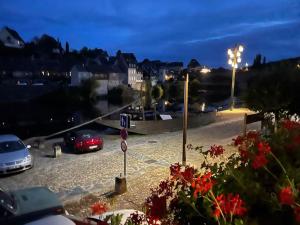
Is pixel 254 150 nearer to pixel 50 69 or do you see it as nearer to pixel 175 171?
pixel 175 171

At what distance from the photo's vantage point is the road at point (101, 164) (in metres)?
12.5

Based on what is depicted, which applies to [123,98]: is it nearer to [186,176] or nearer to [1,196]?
[1,196]

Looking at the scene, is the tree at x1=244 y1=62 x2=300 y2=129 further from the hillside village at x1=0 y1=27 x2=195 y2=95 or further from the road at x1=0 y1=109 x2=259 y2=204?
the hillside village at x1=0 y1=27 x2=195 y2=95

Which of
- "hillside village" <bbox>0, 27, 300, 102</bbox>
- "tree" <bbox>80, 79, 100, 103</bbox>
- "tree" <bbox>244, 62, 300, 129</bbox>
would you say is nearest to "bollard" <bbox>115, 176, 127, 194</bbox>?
"tree" <bbox>244, 62, 300, 129</bbox>

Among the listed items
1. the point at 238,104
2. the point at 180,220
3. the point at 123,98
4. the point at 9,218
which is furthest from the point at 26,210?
the point at 123,98

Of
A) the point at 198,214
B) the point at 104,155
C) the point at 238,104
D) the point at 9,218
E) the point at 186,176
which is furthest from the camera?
the point at 238,104

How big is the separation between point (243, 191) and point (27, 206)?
6914mm

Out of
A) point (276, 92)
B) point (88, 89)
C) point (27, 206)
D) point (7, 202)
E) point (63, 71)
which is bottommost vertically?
point (27, 206)

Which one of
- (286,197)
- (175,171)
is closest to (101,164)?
(175,171)

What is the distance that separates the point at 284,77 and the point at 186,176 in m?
15.8

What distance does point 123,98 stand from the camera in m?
85.4

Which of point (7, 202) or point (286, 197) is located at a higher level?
point (286, 197)

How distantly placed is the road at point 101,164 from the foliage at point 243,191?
8968 millimetres

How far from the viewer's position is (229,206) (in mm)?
2244
